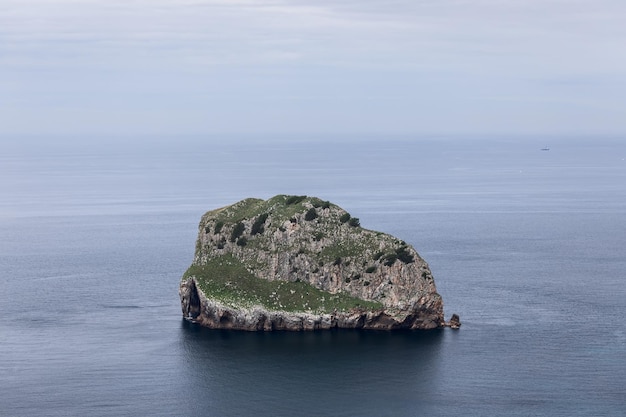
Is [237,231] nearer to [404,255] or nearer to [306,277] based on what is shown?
[306,277]

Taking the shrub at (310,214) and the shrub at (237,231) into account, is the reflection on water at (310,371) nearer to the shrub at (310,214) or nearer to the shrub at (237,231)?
the shrub at (237,231)

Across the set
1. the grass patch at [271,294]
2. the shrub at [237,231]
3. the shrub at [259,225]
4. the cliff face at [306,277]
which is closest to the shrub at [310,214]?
the cliff face at [306,277]

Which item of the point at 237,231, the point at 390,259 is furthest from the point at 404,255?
the point at 237,231

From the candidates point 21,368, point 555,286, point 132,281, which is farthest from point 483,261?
point 21,368

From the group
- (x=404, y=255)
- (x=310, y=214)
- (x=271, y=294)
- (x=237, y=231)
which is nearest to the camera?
(x=271, y=294)

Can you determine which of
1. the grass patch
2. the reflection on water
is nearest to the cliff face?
the grass patch
